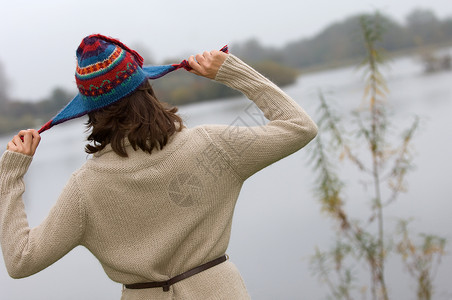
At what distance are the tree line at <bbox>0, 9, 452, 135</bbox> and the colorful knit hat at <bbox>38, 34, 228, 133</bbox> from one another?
2104 mm

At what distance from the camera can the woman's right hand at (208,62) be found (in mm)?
1222

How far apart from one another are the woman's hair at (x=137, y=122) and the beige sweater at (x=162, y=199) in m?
0.03

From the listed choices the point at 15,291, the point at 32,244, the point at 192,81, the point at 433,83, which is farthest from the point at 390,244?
the point at 433,83

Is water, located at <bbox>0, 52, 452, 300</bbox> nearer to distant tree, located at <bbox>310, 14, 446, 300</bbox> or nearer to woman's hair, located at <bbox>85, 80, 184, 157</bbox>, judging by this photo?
distant tree, located at <bbox>310, 14, 446, 300</bbox>

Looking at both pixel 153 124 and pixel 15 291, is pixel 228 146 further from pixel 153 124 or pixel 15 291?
pixel 15 291

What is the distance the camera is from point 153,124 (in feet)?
3.72

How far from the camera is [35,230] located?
1174 millimetres

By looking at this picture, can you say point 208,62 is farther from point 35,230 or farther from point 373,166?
point 373,166

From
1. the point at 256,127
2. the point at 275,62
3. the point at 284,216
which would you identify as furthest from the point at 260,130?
the point at 284,216

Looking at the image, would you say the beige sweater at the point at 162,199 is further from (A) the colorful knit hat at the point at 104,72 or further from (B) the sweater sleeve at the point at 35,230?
(A) the colorful knit hat at the point at 104,72

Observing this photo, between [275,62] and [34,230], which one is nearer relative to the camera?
[34,230]

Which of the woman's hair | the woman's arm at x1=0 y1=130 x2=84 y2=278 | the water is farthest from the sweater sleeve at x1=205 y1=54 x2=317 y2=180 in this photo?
the water

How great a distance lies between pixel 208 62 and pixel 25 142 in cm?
43

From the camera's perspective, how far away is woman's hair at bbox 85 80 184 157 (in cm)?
113
